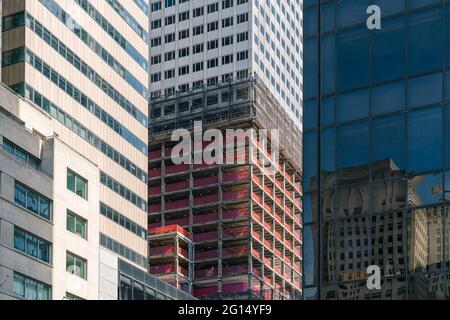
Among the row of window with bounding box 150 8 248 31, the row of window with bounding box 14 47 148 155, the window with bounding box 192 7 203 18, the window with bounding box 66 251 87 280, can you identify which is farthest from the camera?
the window with bounding box 192 7 203 18

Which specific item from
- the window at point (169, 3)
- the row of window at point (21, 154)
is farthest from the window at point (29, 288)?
the window at point (169, 3)

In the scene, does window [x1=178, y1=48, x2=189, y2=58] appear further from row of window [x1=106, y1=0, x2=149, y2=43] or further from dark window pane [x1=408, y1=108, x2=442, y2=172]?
dark window pane [x1=408, y1=108, x2=442, y2=172]

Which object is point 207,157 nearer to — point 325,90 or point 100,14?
point 100,14

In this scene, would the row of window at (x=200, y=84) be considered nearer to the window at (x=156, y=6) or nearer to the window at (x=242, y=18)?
the window at (x=242, y=18)

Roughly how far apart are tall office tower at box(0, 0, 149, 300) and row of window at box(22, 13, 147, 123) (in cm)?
10

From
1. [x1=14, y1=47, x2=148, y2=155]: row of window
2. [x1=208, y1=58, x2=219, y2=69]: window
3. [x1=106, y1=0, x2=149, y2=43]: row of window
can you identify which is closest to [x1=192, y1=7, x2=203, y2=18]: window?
[x1=208, y1=58, x2=219, y2=69]: window

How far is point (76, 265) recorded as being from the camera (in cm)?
9556

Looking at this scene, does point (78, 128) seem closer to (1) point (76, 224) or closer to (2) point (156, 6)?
(1) point (76, 224)

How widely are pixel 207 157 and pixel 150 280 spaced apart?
7326 centimetres

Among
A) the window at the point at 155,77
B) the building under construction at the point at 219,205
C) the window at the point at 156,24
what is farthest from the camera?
the window at the point at 156,24

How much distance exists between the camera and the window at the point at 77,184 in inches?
3797

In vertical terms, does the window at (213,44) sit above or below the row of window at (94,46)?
above

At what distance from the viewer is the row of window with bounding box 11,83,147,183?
95.9 m

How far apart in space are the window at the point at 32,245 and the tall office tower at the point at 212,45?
308ft
